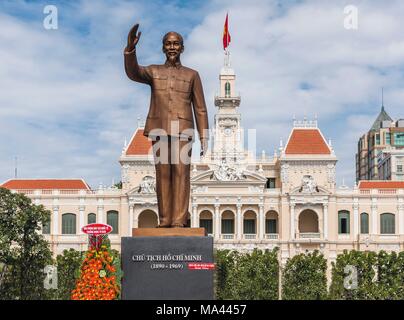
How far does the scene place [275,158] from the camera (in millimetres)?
72562

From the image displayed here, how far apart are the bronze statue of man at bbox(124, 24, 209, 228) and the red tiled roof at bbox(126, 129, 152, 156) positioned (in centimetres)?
5509

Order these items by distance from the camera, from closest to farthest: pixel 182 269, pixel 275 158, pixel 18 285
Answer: pixel 182 269 < pixel 18 285 < pixel 275 158

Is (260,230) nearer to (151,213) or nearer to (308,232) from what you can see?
(308,232)

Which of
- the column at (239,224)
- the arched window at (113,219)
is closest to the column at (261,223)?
the column at (239,224)

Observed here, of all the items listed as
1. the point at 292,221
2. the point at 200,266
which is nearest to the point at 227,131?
the point at 292,221

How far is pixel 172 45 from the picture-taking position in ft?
51.2

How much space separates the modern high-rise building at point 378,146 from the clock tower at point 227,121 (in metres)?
39.8

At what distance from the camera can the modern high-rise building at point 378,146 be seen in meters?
118

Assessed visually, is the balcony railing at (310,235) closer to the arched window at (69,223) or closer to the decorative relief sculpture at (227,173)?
the decorative relief sculpture at (227,173)

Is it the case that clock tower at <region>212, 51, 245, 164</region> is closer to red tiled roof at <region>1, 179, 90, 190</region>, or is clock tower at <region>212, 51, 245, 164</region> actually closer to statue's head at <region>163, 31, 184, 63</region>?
red tiled roof at <region>1, 179, 90, 190</region>

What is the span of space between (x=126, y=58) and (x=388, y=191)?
56888 mm

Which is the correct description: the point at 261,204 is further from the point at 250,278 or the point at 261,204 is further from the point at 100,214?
the point at 250,278

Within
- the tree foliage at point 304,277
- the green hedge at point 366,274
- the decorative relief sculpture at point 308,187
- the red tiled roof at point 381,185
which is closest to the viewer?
the green hedge at point 366,274
